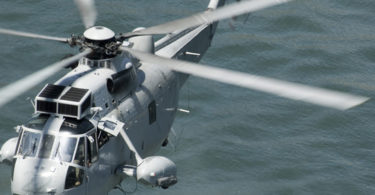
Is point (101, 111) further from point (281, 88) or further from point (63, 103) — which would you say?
point (281, 88)

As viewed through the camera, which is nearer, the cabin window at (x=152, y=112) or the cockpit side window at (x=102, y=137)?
the cockpit side window at (x=102, y=137)

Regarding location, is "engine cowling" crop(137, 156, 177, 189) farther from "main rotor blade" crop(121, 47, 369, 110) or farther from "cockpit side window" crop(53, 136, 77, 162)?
"main rotor blade" crop(121, 47, 369, 110)

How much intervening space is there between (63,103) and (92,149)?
5.75ft

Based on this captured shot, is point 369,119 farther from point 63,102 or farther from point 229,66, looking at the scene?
point 63,102

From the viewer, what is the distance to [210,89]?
40094 millimetres

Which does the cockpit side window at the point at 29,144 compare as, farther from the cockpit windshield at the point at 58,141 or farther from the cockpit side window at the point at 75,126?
the cockpit side window at the point at 75,126

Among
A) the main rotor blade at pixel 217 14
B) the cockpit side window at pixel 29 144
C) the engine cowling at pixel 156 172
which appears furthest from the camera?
the engine cowling at pixel 156 172

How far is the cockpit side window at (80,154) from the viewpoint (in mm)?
23183

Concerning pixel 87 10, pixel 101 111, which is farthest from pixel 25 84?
pixel 87 10

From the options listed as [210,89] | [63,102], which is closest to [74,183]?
[63,102]

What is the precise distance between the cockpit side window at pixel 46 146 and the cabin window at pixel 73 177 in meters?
0.84

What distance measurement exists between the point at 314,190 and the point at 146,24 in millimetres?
16812

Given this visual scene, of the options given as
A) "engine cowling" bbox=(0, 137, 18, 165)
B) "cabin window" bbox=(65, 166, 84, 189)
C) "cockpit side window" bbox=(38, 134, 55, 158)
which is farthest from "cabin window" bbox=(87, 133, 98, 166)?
"engine cowling" bbox=(0, 137, 18, 165)

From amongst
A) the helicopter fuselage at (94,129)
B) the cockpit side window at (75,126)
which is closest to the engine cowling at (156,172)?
the helicopter fuselage at (94,129)
